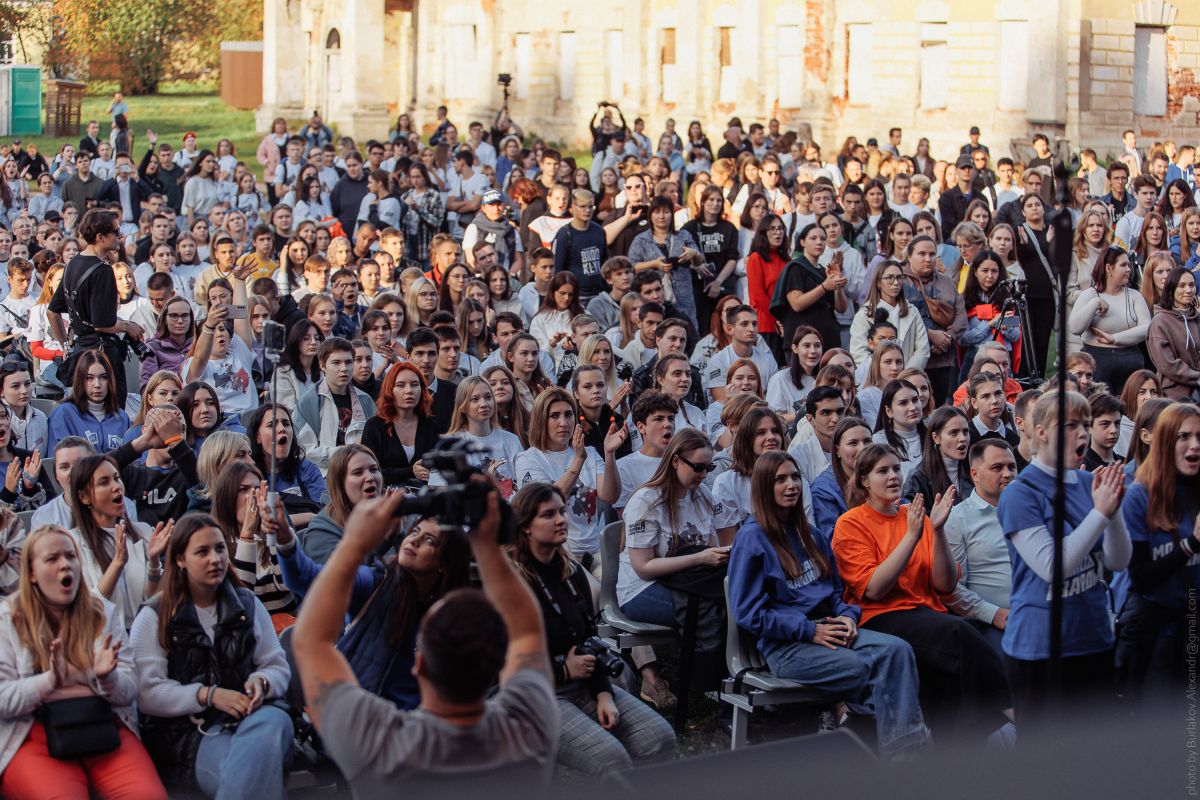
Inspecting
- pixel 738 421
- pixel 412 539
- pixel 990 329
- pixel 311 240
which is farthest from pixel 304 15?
pixel 412 539

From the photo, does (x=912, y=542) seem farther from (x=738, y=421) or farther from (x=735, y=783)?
(x=735, y=783)

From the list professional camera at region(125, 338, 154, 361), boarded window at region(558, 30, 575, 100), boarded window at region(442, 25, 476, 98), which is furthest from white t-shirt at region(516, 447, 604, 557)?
boarded window at region(442, 25, 476, 98)

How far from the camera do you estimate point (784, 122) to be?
110 ft

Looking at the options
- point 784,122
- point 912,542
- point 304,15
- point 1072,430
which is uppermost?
point 304,15

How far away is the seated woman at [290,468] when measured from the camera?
871cm

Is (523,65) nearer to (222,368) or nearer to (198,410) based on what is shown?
(222,368)

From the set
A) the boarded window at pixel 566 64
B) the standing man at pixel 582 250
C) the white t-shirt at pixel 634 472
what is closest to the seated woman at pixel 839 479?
the white t-shirt at pixel 634 472

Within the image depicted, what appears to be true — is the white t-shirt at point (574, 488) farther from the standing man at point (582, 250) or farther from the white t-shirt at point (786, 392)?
the standing man at point (582, 250)

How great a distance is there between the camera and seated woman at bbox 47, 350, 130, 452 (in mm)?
9789

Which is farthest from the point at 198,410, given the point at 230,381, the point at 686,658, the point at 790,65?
the point at 790,65

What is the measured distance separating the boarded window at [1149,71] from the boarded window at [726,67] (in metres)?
8.30

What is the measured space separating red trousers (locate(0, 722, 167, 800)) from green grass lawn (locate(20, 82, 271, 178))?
31989 mm

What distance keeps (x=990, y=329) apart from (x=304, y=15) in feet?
113

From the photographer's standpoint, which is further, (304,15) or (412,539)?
(304,15)
